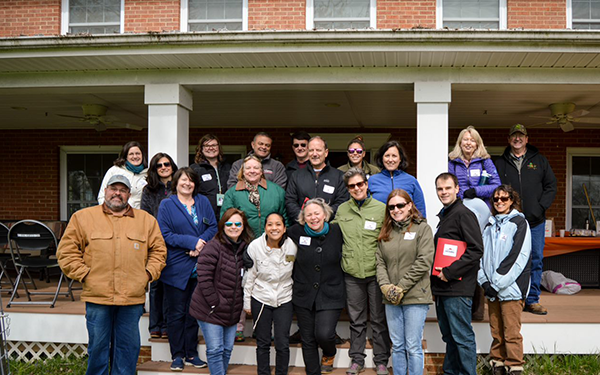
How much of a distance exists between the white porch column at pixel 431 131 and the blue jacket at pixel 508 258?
800mm

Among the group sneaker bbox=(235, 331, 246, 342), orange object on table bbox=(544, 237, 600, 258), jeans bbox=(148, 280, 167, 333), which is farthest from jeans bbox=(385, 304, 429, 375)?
orange object on table bbox=(544, 237, 600, 258)

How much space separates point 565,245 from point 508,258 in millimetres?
3119

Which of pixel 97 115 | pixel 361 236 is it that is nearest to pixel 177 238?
pixel 361 236

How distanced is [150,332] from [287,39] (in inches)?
116

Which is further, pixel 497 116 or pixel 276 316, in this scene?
pixel 497 116

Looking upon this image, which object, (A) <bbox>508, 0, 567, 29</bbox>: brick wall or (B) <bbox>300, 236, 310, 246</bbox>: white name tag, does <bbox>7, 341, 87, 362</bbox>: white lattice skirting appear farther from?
(A) <bbox>508, 0, 567, 29</bbox>: brick wall

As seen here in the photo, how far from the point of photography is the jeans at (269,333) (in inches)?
148

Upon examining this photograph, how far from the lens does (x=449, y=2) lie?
657 cm

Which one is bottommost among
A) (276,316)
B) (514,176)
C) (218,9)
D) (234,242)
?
(276,316)

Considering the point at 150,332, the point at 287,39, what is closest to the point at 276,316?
the point at 150,332

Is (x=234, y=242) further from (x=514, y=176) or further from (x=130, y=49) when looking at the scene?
(x=514, y=176)

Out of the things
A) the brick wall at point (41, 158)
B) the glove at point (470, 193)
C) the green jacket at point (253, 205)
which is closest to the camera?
the green jacket at point (253, 205)

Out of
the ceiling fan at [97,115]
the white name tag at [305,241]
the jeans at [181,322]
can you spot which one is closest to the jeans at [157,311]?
the jeans at [181,322]

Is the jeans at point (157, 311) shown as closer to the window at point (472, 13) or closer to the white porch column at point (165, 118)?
the white porch column at point (165, 118)
